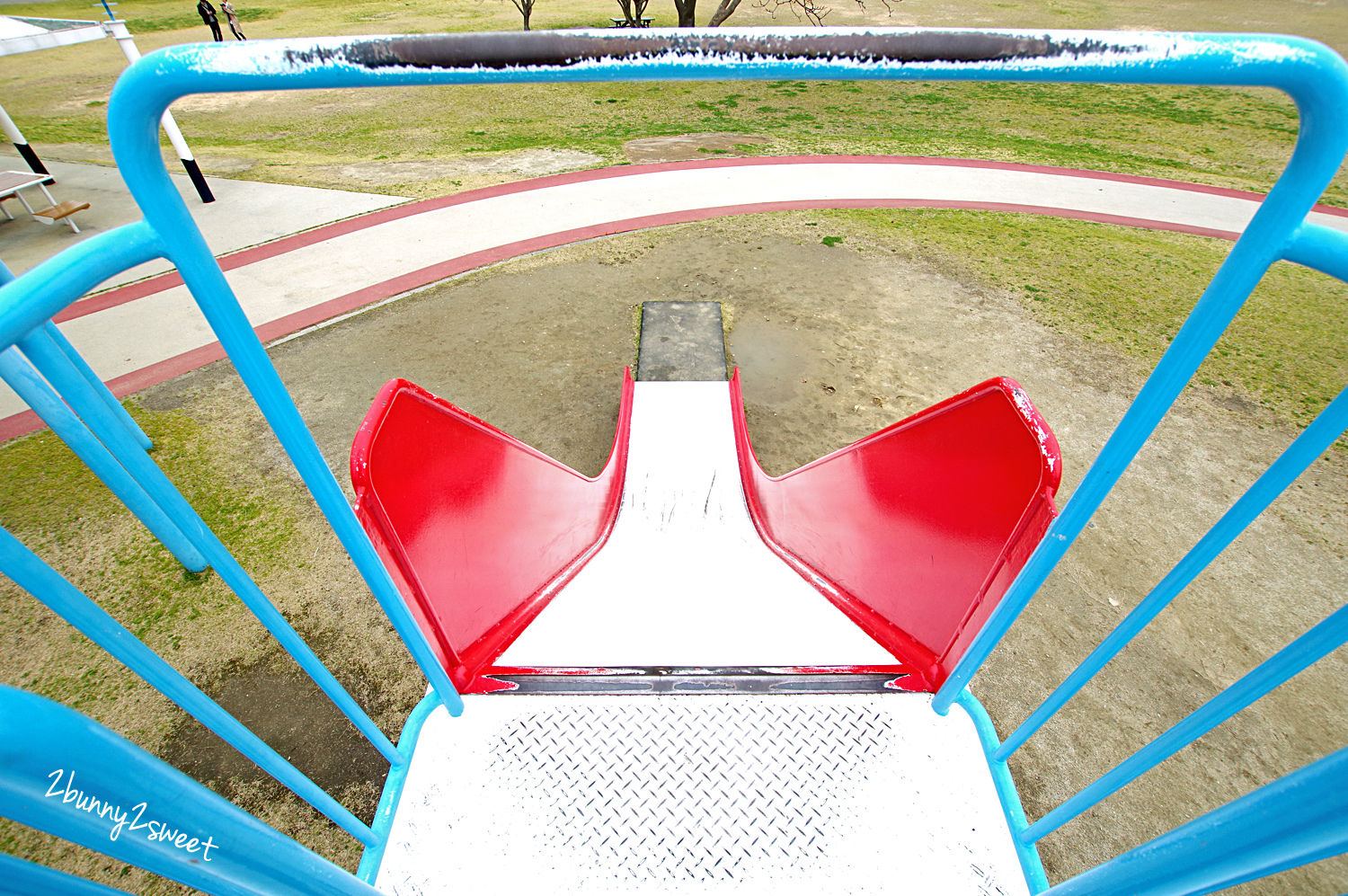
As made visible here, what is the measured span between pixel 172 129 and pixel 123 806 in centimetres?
827

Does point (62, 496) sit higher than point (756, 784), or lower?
lower

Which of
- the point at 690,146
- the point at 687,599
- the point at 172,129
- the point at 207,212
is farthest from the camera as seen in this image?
the point at 690,146

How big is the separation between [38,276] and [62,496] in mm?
4483

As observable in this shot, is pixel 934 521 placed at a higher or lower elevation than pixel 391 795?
higher

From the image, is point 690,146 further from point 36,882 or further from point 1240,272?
point 36,882

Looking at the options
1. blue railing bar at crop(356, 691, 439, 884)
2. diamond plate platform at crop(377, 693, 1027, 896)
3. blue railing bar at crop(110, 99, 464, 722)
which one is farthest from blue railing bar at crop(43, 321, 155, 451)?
diamond plate platform at crop(377, 693, 1027, 896)

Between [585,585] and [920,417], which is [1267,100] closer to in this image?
[920,417]

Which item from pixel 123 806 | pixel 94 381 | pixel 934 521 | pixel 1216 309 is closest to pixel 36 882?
pixel 123 806

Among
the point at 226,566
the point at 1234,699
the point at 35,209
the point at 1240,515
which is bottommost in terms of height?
the point at 35,209

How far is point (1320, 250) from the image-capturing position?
0.88 meters

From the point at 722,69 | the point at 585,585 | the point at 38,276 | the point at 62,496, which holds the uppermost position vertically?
the point at 722,69

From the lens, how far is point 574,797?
1.82 m

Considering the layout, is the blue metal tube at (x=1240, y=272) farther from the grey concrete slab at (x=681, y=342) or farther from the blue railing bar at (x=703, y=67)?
the grey concrete slab at (x=681, y=342)

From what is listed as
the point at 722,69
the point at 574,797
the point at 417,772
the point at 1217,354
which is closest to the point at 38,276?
the point at 722,69
